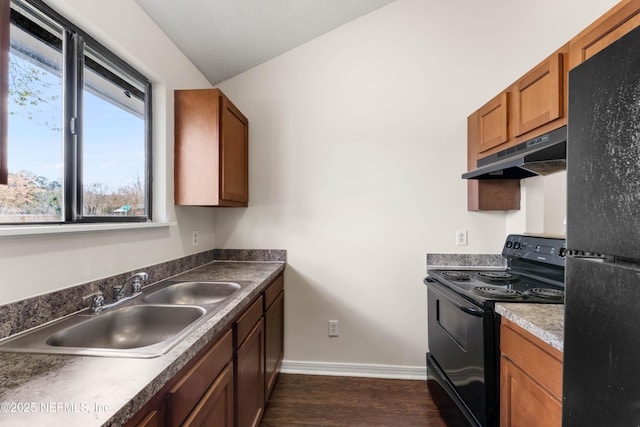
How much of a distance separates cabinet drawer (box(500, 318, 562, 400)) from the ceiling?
2297 mm

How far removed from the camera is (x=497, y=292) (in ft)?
5.00

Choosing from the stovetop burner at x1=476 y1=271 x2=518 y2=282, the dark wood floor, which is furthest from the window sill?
the stovetop burner at x1=476 y1=271 x2=518 y2=282

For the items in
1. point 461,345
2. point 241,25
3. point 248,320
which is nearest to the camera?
point 248,320

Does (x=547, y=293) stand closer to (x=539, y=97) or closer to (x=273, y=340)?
(x=539, y=97)

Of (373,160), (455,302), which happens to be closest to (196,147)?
(373,160)

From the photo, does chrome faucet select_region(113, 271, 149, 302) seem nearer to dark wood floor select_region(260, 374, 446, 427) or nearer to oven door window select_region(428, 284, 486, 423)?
dark wood floor select_region(260, 374, 446, 427)

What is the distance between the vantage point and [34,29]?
3.79ft

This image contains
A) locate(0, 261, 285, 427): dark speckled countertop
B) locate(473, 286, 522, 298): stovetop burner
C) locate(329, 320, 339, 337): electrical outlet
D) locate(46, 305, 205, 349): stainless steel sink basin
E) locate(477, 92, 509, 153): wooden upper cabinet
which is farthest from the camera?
locate(329, 320, 339, 337): electrical outlet

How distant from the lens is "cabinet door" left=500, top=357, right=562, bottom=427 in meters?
1.03

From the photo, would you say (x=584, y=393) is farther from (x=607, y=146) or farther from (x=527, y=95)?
(x=527, y=95)

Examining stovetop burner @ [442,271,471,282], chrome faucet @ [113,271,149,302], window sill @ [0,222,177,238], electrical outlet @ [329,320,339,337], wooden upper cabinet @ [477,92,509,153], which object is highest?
wooden upper cabinet @ [477,92,509,153]

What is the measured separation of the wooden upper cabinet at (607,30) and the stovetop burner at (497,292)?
1124mm

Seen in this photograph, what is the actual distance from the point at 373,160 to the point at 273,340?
158 cm

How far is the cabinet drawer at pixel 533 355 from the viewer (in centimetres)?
101
